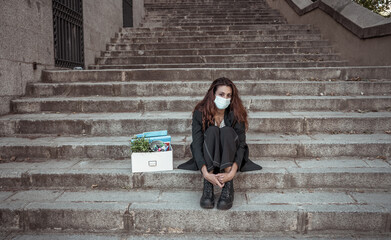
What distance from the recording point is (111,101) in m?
4.76

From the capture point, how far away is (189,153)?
3.81 meters

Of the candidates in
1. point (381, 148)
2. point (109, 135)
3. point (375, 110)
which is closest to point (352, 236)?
point (381, 148)

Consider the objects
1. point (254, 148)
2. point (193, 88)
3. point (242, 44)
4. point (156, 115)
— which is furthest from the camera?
point (242, 44)

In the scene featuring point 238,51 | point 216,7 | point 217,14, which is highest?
point 216,7

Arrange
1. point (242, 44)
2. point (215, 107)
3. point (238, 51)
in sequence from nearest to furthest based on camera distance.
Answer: point (215, 107) → point (238, 51) → point (242, 44)

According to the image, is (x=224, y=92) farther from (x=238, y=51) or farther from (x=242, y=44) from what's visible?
(x=242, y=44)

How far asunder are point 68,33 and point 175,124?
3972mm

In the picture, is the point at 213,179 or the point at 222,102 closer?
the point at 213,179

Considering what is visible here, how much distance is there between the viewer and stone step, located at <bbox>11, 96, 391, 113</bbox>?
4676 millimetres

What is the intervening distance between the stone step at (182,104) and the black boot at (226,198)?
2031mm

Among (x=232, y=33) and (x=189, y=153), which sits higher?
(x=232, y=33)

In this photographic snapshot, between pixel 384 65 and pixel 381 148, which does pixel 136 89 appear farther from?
pixel 384 65

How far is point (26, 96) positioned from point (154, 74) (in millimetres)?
2373

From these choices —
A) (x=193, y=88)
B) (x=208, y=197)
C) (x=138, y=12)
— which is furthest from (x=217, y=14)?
(x=208, y=197)
